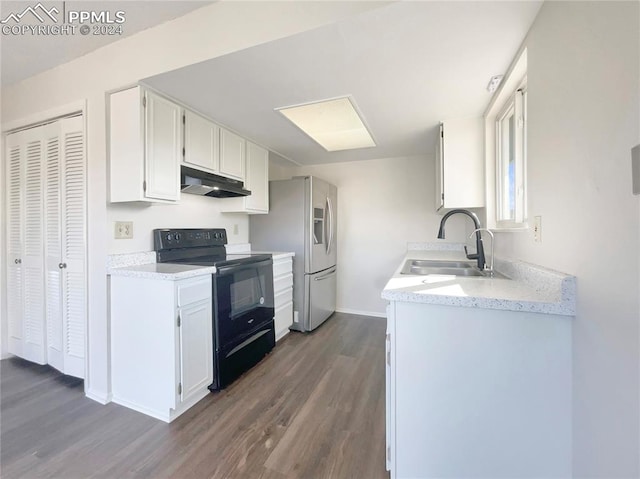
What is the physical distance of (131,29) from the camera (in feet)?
5.41

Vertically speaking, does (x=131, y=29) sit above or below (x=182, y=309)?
above

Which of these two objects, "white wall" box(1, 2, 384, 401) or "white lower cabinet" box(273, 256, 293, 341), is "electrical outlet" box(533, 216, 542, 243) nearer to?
"white wall" box(1, 2, 384, 401)

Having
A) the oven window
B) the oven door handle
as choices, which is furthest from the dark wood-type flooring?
the oven door handle

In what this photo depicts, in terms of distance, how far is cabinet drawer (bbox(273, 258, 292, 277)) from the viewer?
270 centimetres

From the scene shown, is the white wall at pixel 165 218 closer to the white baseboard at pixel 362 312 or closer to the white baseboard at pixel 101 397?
the white baseboard at pixel 101 397

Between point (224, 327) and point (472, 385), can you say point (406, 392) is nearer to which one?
point (472, 385)

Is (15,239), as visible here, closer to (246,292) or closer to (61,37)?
(61,37)

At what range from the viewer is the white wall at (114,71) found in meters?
1.29

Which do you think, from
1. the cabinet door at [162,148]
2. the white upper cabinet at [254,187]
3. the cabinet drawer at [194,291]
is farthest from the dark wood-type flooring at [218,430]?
the white upper cabinet at [254,187]

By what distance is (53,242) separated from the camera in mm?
2121

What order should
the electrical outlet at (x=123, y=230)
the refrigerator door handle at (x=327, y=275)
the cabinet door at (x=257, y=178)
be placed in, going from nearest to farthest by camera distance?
the electrical outlet at (x=123, y=230) < the cabinet door at (x=257, y=178) < the refrigerator door handle at (x=327, y=275)

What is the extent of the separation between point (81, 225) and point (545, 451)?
2.86m

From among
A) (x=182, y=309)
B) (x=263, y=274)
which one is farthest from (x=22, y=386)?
(x=263, y=274)

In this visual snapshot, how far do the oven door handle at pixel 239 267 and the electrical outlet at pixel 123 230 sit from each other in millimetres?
686
